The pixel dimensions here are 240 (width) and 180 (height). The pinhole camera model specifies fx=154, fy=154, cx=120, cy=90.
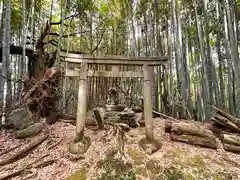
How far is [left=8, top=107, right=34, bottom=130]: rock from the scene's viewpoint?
354 cm

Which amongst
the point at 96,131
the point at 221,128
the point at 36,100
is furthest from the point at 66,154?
the point at 221,128

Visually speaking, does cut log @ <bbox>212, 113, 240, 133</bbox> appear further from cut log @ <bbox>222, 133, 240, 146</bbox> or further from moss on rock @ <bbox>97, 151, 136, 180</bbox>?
moss on rock @ <bbox>97, 151, 136, 180</bbox>

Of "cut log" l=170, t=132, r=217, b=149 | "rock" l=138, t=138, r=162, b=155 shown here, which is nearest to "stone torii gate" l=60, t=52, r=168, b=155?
"rock" l=138, t=138, r=162, b=155

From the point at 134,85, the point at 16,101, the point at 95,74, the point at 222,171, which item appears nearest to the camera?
the point at 222,171

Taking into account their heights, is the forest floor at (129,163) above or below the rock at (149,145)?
below

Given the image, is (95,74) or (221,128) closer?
(95,74)

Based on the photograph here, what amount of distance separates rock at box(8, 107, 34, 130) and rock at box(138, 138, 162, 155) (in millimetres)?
2577

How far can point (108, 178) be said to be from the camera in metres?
2.27

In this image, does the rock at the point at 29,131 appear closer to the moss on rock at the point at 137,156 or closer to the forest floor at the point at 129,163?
the forest floor at the point at 129,163

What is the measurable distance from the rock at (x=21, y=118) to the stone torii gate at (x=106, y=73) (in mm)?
1401

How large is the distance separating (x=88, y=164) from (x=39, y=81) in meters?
2.59

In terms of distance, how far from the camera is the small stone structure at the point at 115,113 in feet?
13.8

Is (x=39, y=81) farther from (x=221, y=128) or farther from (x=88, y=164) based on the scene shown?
(x=221, y=128)

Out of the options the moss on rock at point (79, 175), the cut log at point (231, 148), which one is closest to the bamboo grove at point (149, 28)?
the cut log at point (231, 148)
